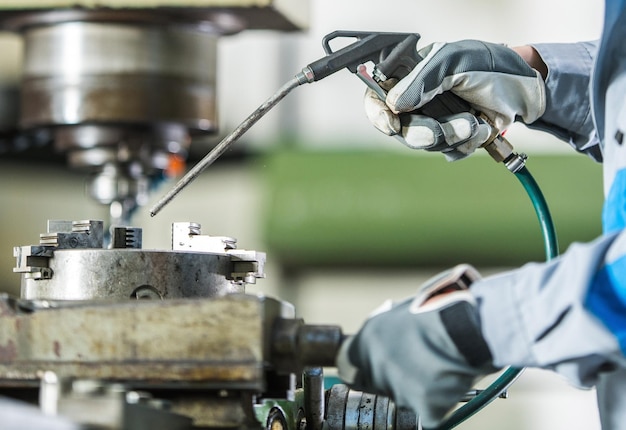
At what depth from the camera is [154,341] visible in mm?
893

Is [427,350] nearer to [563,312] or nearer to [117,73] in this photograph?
[563,312]

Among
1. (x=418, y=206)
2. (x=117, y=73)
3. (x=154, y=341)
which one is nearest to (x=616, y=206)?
(x=154, y=341)

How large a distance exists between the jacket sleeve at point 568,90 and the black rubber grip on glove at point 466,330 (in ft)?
2.01

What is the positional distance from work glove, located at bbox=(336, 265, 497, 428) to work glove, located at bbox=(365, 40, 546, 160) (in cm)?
39

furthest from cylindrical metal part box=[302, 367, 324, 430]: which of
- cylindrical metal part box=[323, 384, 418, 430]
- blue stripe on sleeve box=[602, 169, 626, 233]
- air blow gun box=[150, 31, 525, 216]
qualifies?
blue stripe on sleeve box=[602, 169, 626, 233]

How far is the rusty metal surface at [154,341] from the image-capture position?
0.89 m

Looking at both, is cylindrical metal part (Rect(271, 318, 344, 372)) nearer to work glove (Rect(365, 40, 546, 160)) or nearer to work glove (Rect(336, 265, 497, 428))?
work glove (Rect(336, 265, 497, 428))

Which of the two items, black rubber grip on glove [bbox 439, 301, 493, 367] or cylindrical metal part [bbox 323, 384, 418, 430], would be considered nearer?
black rubber grip on glove [bbox 439, 301, 493, 367]

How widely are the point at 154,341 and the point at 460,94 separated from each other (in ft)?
2.04

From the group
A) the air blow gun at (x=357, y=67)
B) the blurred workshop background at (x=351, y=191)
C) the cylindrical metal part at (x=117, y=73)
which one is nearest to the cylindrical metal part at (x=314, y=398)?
the air blow gun at (x=357, y=67)

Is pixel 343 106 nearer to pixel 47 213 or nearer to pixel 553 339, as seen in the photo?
pixel 47 213

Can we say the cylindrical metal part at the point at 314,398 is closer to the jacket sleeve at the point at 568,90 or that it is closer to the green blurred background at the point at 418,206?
the jacket sleeve at the point at 568,90

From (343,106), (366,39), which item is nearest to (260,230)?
(343,106)

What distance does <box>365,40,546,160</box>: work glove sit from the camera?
1255 mm
